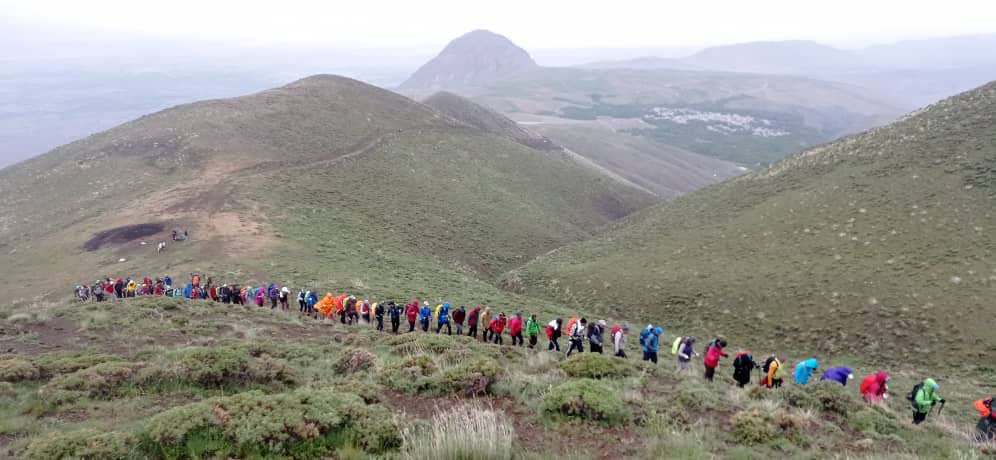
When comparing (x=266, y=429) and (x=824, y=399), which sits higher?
(x=266, y=429)

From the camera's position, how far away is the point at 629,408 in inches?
377

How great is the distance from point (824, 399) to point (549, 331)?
8.67 metres

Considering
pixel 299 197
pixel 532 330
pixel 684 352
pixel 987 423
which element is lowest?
pixel 532 330

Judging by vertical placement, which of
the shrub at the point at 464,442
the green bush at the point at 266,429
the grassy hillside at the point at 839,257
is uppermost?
the shrub at the point at 464,442

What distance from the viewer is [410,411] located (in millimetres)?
9562

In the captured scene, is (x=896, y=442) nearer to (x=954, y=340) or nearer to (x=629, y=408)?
(x=629, y=408)

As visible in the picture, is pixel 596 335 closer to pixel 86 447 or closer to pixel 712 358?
pixel 712 358

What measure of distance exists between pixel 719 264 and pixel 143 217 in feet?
138

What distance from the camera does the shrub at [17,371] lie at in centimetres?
1148

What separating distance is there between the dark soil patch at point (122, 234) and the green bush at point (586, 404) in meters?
38.7

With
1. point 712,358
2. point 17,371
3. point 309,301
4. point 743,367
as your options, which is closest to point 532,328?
point 712,358

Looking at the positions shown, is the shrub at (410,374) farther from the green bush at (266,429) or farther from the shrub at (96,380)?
the shrub at (96,380)

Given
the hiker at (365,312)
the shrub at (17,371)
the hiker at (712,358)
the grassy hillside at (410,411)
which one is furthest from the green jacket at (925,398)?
the shrub at (17,371)

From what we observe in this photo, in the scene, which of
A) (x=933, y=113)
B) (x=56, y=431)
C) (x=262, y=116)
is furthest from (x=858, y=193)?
(x=262, y=116)
